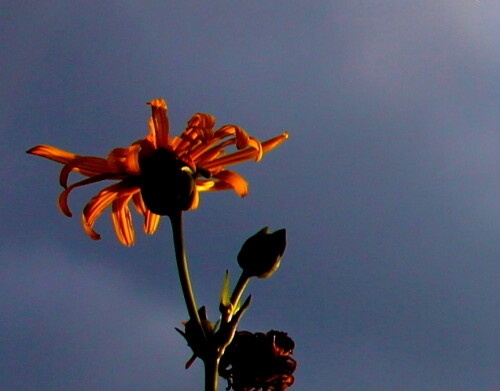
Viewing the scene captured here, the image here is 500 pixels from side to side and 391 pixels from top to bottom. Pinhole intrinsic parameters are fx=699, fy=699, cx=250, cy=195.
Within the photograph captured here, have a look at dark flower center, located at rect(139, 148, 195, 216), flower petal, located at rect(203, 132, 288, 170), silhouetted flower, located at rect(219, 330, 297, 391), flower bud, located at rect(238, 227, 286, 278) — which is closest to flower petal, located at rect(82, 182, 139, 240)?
dark flower center, located at rect(139, 148, 195, 216)

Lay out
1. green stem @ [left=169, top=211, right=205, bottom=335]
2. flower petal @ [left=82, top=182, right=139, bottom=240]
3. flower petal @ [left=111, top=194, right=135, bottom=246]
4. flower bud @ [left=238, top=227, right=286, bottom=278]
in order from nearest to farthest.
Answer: green stem @ [left=169, top=211, right=205, bottom=335], flower bud @ [left=238, top=227, right=286, bottom=278], flower petal @ [left=82, top=182, right=139, bottom=240], flower petal @ [left=111, top=194, right=135, bottom=246]

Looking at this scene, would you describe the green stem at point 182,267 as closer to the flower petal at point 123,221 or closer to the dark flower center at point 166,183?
the dark flower center at point 166,183

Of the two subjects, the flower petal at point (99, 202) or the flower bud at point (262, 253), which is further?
the flower petal at point (99, 202)

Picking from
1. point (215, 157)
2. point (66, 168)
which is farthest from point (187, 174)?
point (66, 168)

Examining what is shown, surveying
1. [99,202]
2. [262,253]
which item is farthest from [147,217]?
[262,253]

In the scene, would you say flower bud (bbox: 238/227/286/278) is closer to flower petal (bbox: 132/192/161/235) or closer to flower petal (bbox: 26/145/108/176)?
flower petal (bbox: 132/192/161/235)

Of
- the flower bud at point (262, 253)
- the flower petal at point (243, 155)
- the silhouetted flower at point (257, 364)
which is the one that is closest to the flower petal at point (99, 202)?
the flower petal at point (243, 155)
